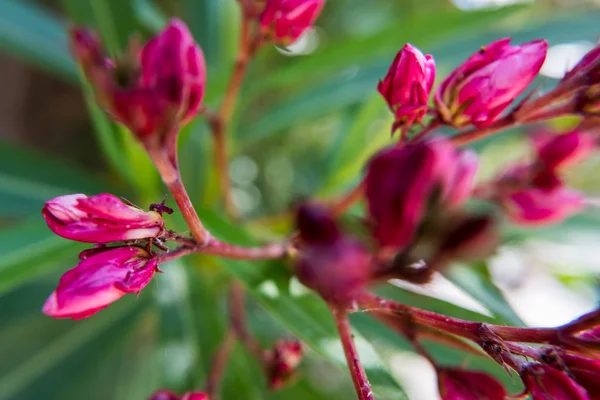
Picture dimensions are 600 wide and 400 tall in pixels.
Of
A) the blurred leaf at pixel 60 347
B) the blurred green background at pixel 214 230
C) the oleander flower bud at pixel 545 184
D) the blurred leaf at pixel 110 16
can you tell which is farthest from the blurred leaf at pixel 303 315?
the blurred leaf at pixel 60 347

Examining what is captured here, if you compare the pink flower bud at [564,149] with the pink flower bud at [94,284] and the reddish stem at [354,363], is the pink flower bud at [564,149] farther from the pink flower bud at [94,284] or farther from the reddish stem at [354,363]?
the pink flower bud at [94,284]

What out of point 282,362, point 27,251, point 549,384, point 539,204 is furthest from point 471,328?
point 27,251

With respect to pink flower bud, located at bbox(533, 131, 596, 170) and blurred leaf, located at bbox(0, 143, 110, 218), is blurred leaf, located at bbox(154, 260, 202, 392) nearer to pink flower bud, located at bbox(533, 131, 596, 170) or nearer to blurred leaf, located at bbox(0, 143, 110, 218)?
blurred leaf, located at bbox(0, 143, 110, 218)

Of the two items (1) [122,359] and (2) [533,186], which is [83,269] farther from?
(1) [122,359]

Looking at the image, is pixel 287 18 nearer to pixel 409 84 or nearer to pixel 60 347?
pixel 409 84

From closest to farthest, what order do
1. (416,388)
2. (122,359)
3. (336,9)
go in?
(122,359) → (416,388) → (336,9)

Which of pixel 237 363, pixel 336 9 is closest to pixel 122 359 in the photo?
pixel 237 363

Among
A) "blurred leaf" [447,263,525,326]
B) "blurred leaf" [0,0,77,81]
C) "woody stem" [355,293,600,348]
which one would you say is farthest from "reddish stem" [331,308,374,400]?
"blurred leaf" [0,0,77,81]
